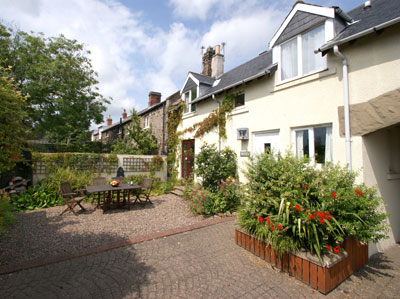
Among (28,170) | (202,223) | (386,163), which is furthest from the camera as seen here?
(28,170)

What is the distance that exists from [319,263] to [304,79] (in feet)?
16.0

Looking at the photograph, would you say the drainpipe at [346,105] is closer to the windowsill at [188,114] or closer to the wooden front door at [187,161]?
the windowsill at [188,114]

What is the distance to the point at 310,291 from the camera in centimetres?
318

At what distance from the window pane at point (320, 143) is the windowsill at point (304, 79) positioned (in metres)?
1.45

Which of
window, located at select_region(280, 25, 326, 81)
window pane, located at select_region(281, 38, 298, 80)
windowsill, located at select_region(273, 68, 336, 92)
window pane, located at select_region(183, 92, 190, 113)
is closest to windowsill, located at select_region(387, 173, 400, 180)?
windowsill, located at select_region(273, 68, 336, 92)

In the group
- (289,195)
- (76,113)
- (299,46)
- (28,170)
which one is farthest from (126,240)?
(76,113)

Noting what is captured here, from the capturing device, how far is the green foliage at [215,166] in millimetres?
7845

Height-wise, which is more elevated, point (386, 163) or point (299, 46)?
point (299, 46)

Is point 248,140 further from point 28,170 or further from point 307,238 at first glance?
point 28,170

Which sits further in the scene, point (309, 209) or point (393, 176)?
point (393, 176)

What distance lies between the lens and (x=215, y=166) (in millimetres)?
7930

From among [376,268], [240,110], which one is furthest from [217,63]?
[376,268]

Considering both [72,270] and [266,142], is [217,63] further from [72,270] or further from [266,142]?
[72,270]

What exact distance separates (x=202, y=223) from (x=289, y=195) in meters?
3.05
